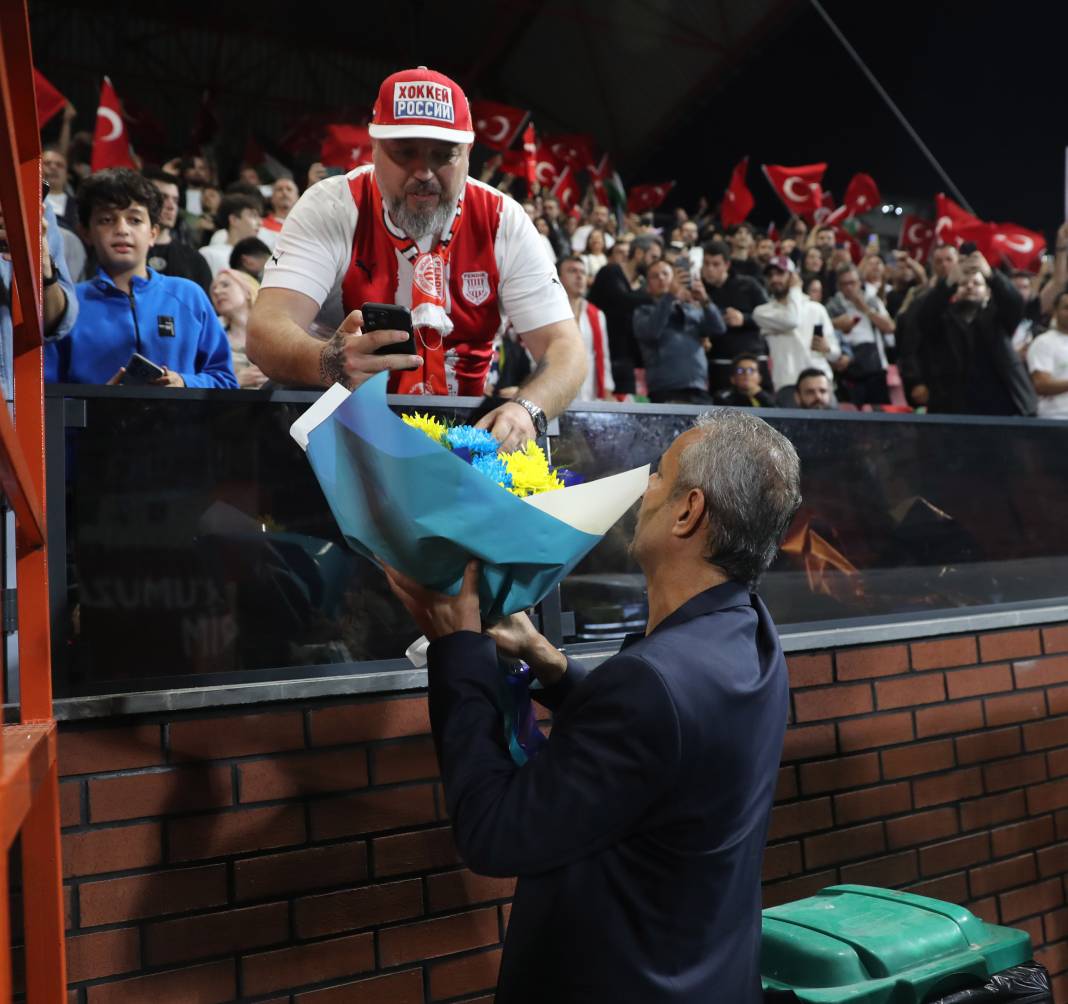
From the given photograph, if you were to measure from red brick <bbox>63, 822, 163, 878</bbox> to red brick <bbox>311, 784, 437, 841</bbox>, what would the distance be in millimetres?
349

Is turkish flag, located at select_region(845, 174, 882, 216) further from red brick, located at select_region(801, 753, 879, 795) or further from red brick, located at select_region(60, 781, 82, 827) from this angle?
red brick, located at select_region(60, 781, 82, 827)

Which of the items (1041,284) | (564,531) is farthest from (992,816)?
(1041,284)

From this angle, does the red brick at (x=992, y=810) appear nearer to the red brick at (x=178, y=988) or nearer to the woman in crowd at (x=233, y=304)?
the red brick at (x=178, y=988)

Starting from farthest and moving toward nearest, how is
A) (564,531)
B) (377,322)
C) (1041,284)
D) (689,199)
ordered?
(689,199) → (1041,284) → (377,322) → (564,531)

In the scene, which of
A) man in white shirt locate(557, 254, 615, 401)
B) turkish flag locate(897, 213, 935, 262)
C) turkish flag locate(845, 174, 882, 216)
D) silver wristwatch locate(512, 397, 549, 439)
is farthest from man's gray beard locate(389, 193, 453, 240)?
turkish flag locate(897, 213, 935, 262)

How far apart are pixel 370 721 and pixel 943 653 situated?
6.71 ft

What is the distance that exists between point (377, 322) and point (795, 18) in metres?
17.6

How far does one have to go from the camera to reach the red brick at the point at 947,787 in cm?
350

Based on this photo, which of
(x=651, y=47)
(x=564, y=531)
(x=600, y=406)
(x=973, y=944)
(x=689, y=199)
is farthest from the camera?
(x=689, y=199)

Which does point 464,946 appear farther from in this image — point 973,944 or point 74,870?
point 973,944

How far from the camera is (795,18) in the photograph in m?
17.4

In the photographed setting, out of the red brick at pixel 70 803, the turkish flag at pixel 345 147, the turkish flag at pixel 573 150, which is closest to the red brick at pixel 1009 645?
the red brick at pixel 70 803

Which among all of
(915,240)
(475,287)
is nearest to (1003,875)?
(475,287)

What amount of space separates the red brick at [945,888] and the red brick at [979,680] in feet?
1.90
